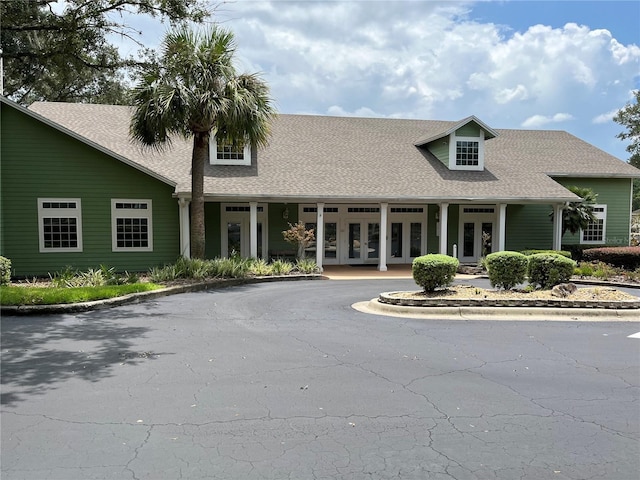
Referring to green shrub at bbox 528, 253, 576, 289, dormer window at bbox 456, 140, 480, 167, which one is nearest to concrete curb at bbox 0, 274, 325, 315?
green shrub at bbox 528, 253, 576, 289

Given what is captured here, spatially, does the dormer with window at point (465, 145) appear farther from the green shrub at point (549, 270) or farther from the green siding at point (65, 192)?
the green siding at point (65, 192)

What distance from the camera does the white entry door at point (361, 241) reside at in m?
20.9

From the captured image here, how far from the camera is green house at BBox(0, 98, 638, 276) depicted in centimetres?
1591

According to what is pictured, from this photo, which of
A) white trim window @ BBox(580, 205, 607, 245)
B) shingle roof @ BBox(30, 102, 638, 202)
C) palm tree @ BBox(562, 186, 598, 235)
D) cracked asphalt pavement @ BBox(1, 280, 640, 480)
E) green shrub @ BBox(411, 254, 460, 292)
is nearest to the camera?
cracked asphalt pavement @ BBox(1, 280, 640, 480)

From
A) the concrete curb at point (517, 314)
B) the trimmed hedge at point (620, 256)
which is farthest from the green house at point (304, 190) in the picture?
the concrete curb at point (517, 314)

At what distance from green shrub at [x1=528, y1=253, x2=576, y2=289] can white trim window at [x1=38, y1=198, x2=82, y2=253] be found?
1402cm

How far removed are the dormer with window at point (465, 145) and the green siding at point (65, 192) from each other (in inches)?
459

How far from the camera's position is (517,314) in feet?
32.7

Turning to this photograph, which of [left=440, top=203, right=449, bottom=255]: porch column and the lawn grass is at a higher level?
[left=440, top=203, right=449, bottom=255]: porch column

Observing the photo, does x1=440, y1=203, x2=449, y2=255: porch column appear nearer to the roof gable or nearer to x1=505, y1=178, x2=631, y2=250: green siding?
x1=505, y1=178, x2=631, y2=250: green siding

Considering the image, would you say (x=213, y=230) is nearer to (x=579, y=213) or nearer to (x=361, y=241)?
(x=361, y=241)

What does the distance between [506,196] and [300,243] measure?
833 centimetres

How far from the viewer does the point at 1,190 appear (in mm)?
15531

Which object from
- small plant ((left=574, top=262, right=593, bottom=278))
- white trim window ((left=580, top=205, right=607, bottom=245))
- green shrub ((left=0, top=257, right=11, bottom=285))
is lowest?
small plant ((left=574, top=262, right=593, bottom=278))
